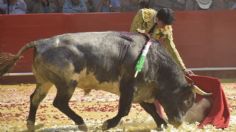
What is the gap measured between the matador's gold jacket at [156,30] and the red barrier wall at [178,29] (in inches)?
169

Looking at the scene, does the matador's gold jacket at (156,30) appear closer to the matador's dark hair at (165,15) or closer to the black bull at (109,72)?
the matador's dark hair at (165,15)

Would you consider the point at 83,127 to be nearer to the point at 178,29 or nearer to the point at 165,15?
the point at 165,15

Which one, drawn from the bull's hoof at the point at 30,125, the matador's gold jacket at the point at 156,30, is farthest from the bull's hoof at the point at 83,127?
the matador's gold jacket at the point at 156,30

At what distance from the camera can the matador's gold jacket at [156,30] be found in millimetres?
6555

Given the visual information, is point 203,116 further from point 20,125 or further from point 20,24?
point 20,24

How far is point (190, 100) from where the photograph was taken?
246 inches

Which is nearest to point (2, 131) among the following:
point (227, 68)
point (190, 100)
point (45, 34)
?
point (190, 100)

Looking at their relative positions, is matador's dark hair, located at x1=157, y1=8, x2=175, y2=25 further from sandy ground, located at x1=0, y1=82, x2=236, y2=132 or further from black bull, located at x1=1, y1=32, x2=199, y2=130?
sandy ground, located at x1=0, y1=82, x2=236, y2=132

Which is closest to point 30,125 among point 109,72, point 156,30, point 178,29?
point 109,72

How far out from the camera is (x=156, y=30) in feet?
21.6

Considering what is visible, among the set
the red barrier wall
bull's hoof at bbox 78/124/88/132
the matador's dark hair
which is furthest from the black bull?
the red barrier wall

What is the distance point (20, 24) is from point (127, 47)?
5.21 meters

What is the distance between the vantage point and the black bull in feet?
19.2

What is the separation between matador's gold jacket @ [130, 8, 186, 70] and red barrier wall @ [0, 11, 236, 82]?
430 cm
